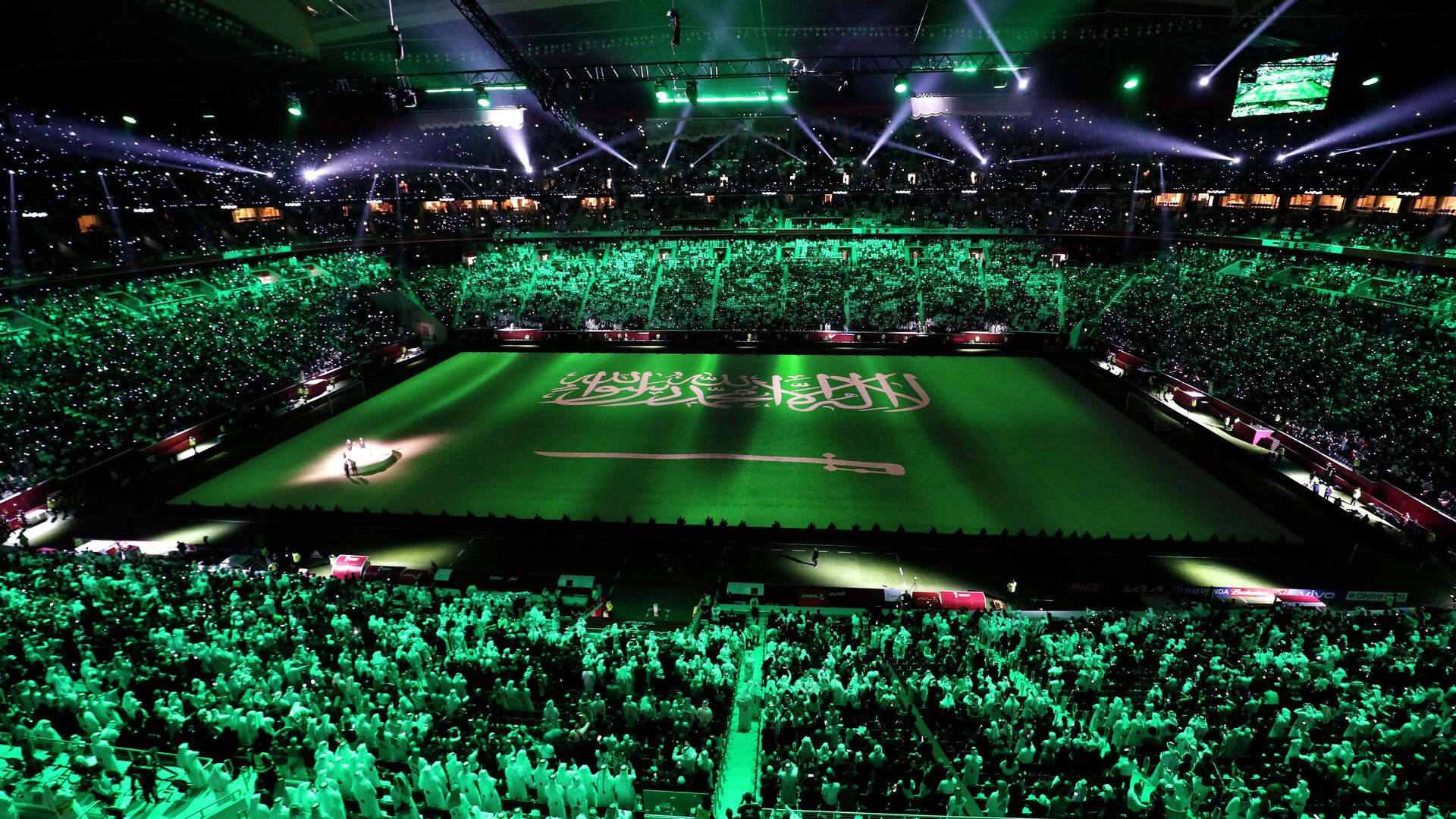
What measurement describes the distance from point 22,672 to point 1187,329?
41.8 metres

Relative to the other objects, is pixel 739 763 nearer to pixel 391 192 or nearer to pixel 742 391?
pixel 742 391

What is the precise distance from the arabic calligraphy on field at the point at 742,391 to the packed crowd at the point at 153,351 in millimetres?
13257

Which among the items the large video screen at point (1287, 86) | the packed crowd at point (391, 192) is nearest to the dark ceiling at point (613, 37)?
the large video screen at point (1287, 86)

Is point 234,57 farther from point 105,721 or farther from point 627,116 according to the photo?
point 105,721

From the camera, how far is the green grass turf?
19156mm

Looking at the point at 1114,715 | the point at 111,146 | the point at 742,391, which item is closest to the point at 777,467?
the point at 742,391

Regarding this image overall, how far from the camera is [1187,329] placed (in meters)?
32.5

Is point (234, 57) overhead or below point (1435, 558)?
overhead

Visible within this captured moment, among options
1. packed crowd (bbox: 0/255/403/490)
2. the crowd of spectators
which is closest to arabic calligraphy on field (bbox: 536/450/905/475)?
the crowd of spectators

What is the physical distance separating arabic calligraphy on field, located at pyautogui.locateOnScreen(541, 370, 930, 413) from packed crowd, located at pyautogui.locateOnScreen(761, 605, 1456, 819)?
1560 cm

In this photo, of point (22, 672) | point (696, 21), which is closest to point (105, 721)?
point (22, 672)

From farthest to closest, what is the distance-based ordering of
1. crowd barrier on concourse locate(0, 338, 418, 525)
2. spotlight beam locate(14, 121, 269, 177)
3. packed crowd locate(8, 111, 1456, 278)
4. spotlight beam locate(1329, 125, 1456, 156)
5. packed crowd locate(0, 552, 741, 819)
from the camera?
packed crowd locate(8, 111, 1456, 278), spotlight beam locate(14, 121, 269, 177), spotlight beam locate(1329, 125, 1456, 156), crowd barrier on concourse locate(0, 338, 418, 525), packed crowd locate(0, 552, 741, 819)

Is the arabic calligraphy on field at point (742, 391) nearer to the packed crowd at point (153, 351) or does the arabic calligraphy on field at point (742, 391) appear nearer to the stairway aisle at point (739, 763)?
the packed crowd at point (153, 351)

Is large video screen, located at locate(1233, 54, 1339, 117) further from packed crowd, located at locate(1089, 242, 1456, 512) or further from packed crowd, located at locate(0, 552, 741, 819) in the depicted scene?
packed crowd, located at locate(0, 552, 741, 819)
